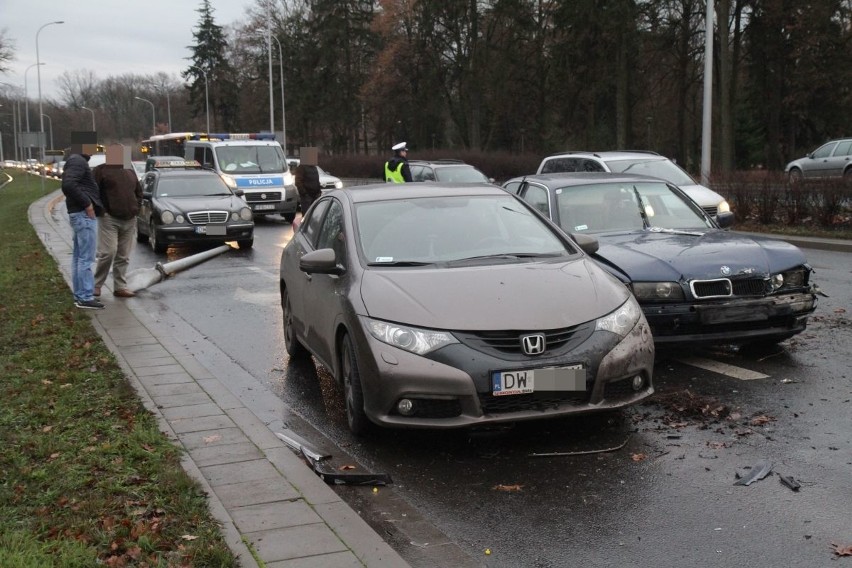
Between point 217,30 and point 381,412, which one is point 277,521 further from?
point 217,30

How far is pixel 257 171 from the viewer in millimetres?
25922

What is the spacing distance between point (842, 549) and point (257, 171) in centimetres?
2330

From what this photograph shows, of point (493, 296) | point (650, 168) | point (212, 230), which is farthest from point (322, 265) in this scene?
point (212, 230)

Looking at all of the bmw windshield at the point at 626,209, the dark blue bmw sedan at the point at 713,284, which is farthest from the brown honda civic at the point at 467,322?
the bmw windshield at the point at 626,209

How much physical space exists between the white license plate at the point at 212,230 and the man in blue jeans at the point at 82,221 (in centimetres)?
661

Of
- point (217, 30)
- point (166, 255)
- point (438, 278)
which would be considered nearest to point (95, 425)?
point (438, 278)

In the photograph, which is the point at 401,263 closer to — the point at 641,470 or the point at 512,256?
the point at 512,256

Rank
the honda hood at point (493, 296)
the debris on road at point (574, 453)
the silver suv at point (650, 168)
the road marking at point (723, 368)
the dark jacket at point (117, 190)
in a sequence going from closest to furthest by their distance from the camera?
1. the honda hood at point (493, 296)
2. the debris on road at point (574, 453)
3. the road marking at point (723, 368)
4. the dark jacket at point (117, 190)
5. the silver suv at point (650, 168)

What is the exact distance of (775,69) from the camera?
47438 millimetres

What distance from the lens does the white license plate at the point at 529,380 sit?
204 inches

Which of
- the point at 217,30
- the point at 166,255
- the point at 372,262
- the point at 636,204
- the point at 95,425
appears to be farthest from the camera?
the point at 217,30

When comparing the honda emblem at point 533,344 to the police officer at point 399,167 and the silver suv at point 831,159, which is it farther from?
the silver suv at point 831,159

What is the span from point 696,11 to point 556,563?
42.8m

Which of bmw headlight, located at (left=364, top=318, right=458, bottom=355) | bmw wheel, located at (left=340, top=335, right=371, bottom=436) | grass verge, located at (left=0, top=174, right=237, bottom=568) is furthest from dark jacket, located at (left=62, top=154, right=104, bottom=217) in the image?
bmw headlight, located at (left=364, top=318, right=458, bottom=355)
